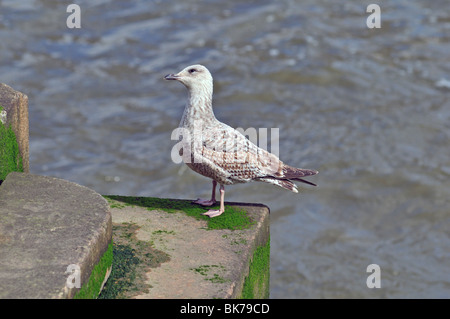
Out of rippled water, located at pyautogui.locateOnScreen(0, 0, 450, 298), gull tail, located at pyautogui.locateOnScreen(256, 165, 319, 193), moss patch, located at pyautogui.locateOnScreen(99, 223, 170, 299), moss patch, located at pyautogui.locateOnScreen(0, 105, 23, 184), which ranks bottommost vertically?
rippled water, located at pyautogui.locateOnScreen(0, 0, 450, 298)

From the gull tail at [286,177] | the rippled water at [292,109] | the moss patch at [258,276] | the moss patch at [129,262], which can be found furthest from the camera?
the rippled water at [292,109]

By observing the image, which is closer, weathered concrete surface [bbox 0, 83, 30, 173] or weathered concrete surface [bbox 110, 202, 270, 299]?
weathered concrete surface [bbox 110, 202, 270, 299]

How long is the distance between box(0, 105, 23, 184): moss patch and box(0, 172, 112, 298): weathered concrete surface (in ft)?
0.29

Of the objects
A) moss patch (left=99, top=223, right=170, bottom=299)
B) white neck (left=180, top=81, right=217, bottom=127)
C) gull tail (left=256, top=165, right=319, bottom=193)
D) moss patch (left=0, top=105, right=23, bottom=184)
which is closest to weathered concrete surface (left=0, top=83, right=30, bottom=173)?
moss patch (left=0, top=105, right=23, bottom=184)

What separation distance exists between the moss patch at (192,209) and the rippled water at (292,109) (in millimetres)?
3405

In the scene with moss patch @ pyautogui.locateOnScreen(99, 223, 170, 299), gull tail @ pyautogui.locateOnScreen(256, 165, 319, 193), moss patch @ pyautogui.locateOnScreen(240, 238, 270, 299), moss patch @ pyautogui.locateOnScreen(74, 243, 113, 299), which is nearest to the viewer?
moss patch @ pyautogui.locateOnScreen(74, 243, 113, 299)

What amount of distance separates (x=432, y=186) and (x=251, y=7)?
25.2ft

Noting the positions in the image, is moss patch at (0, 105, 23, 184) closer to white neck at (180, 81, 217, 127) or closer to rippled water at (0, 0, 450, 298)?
white neck at (180, 81, 217, 127)

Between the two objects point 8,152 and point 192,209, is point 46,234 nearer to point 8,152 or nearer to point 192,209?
point 8,152

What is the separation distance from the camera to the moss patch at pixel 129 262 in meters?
5.53

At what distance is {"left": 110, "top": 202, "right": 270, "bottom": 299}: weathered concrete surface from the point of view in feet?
18.4

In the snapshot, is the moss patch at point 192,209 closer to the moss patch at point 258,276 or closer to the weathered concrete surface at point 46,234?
the moss patch at point 258,276

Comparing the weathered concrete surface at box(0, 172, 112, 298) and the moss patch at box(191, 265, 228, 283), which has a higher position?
the weathered concrete surface at box(0, 172, 112, 298)

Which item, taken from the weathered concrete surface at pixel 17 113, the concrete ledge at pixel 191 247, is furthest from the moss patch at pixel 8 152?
the concrete ledge at pixel 191 247
